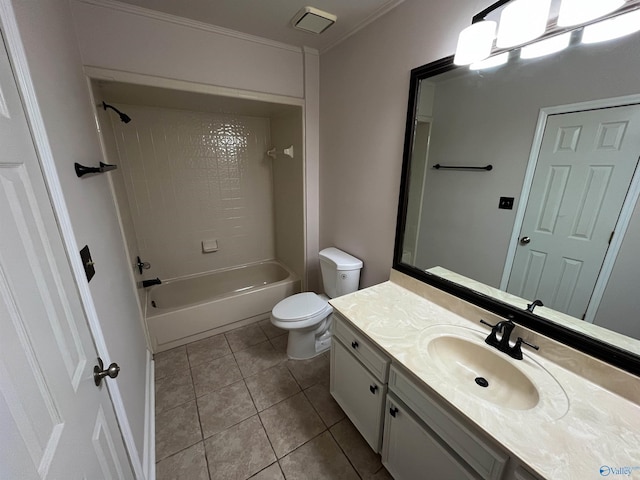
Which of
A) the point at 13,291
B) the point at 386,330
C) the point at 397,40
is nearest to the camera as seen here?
the point at 13,291

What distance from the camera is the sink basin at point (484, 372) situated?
989 millimetres

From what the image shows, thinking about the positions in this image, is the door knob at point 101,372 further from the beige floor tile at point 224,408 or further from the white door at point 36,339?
the beige floor tile at point 224,408

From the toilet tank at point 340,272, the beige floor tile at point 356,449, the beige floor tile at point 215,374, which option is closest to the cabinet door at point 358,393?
the beige floor tile at point 356,449

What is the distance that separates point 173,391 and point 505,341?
2021mm

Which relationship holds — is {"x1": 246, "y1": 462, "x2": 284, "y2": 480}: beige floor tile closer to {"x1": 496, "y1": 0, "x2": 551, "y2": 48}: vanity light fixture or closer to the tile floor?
the tile floor

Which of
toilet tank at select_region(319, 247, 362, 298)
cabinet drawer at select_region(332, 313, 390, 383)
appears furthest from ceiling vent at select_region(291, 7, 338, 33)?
cabinet drawer at select_region(332, 313, 390, 383)

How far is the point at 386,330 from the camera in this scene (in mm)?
1232

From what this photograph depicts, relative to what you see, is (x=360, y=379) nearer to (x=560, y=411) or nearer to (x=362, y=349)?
(x=362, y=349)

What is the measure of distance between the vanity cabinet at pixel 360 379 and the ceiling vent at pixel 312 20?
1816mm

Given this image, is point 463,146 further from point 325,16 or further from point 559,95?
point 325,16

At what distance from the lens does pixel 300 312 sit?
6.40 ft

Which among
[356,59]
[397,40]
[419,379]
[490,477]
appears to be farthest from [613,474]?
[356,59]

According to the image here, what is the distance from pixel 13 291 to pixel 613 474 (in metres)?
1.44

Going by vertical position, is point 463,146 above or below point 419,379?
above
